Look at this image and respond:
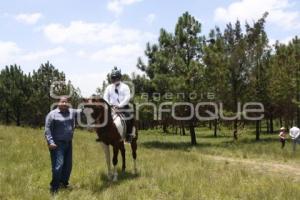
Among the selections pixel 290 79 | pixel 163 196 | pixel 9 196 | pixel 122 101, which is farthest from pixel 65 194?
pixel 290 79

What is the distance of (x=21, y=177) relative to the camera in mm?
11008

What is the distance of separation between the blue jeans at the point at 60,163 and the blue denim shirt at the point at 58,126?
154mm

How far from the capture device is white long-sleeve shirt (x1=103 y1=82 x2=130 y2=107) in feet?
38.1

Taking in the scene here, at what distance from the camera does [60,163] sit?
381 inches

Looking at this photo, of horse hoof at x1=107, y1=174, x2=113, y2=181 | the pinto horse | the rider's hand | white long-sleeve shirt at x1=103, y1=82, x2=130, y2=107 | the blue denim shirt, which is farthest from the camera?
white long-sleeve shirt at x1=103, y1=82, x2=130, y2=107

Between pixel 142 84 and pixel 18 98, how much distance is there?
2259cm

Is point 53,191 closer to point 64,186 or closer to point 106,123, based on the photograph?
point 64,186

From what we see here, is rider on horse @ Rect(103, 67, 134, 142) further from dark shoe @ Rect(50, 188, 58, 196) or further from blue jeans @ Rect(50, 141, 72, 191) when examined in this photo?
dark shoe @ Rect(50, 188, 58, 196)

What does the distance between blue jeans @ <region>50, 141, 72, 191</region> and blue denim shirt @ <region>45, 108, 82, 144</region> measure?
15cm

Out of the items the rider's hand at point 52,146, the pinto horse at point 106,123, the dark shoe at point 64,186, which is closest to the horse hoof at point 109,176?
the pinto horse at point 106,123

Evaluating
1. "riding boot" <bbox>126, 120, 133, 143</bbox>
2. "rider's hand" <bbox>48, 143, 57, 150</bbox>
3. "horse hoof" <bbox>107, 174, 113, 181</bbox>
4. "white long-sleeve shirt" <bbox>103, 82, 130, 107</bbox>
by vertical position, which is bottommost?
"horse hoof" <bbox>107, 174, 113, 181</bbox>

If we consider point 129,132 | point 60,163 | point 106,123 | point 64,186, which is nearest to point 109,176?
point 129,132

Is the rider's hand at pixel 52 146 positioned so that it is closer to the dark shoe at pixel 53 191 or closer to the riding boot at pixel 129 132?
the dark shoe at pixel 53 191

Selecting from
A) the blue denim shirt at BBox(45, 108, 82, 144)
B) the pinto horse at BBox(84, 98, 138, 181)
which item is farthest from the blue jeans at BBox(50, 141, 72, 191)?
the pinto horse at BBox(84, 98, 138, 181)
